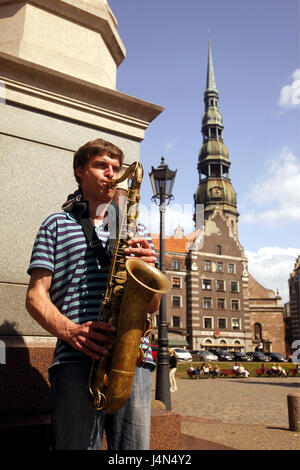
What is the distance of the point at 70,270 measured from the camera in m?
2.23

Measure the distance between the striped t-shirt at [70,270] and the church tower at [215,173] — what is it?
7474 centimetres

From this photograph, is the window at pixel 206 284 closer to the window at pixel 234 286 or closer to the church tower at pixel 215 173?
the window at pixel 234 286

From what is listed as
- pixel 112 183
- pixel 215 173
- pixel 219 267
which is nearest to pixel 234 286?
pixel 219 267

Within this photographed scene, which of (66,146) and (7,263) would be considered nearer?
(7,263)

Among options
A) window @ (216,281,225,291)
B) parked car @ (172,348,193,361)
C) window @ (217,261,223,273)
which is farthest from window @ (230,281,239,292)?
parked car @ (172,348,193,361)

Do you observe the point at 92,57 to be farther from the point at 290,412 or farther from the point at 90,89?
the point at 290,412

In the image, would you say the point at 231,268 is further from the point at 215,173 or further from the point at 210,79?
the point at 210,79

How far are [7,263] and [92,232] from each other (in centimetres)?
192

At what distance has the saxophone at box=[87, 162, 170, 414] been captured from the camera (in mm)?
1953

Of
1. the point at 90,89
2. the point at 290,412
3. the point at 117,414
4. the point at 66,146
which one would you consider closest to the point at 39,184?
the point at 66,146

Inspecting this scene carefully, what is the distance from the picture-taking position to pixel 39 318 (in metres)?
2.03

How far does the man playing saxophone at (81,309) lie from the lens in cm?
195

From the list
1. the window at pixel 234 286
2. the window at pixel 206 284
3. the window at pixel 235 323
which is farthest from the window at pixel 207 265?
the window at pixel 235 323
